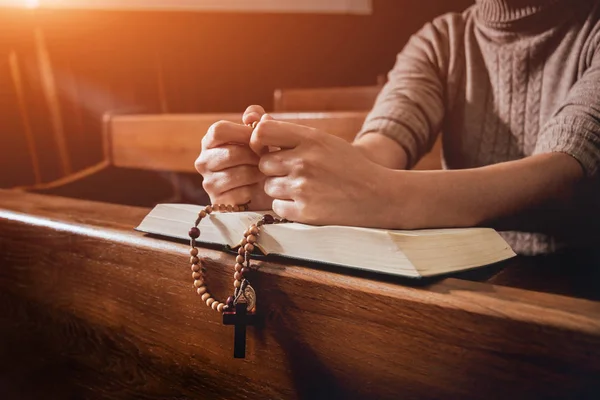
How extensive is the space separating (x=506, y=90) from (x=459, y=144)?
13cm

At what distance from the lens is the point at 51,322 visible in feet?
2.34

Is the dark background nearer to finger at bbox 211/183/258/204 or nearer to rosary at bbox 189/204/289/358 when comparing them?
finger at bbox 211/183/258/204


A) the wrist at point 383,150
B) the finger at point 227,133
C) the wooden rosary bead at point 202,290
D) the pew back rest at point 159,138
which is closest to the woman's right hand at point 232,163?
the finger at point 227,133

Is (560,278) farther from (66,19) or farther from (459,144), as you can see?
(66,19)

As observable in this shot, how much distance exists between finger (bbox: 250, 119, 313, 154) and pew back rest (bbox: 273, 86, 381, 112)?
1.31 meters

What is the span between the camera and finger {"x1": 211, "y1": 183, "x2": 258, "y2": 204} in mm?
620

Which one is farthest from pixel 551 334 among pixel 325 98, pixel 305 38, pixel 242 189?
pixel 305 38

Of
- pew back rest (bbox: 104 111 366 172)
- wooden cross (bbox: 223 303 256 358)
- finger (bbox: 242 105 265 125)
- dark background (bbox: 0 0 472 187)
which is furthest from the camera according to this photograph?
dark background (bbox: 0 0 472 187)

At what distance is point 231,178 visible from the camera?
604mm

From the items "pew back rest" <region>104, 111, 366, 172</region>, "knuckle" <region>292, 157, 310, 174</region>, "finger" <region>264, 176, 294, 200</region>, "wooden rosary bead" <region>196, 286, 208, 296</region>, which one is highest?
"knuckle" <region>292, 157, 310, 174</region>

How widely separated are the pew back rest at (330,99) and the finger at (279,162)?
50.9 inches

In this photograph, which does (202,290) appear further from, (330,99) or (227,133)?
(330,99)

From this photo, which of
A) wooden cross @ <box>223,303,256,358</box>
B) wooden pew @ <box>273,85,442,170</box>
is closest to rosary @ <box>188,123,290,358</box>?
wooden cross @ <box>223,303,256,358</box>

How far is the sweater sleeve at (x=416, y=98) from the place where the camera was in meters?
0.88
